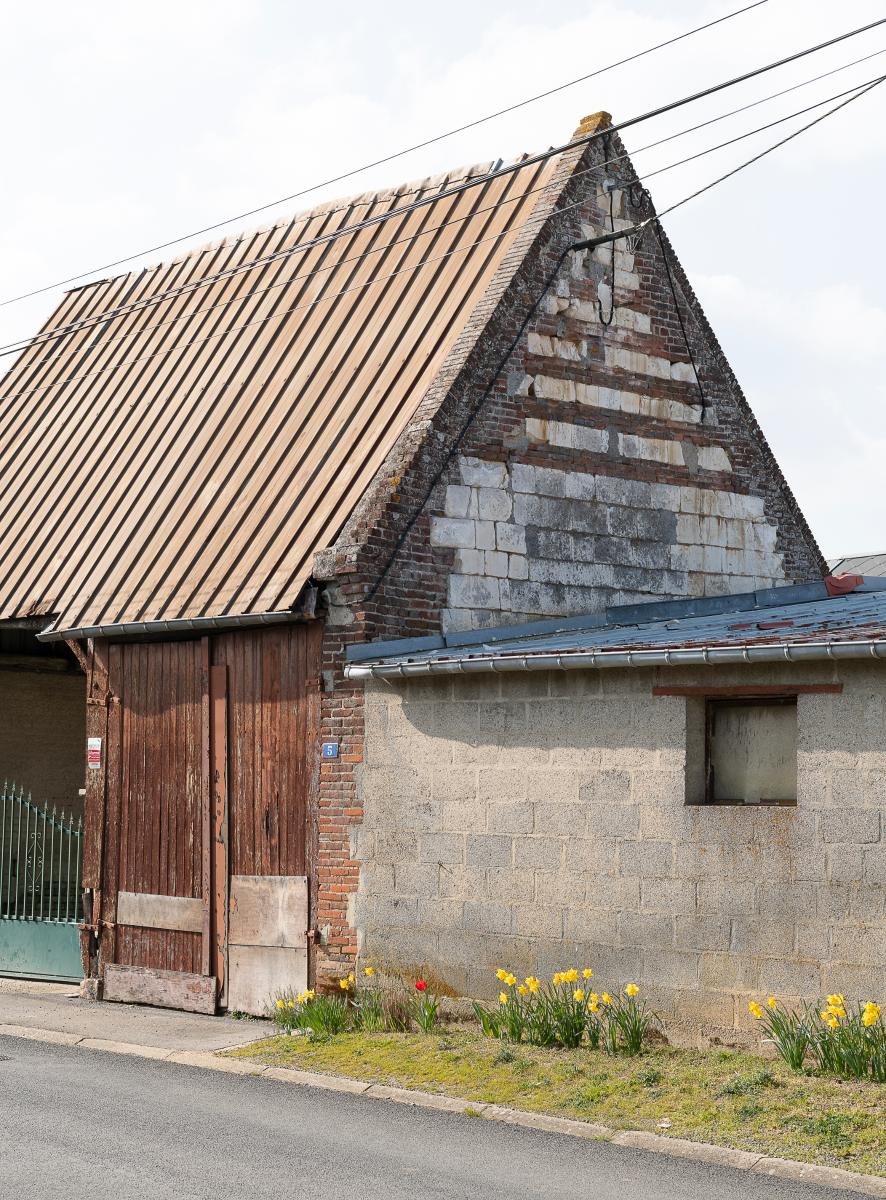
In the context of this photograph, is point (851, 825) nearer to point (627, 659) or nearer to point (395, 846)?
point (627, 659)

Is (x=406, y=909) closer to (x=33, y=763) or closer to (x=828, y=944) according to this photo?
(x=828, y=944)

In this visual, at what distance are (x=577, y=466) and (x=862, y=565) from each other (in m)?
15.5

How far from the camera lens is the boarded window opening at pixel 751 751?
1091cm

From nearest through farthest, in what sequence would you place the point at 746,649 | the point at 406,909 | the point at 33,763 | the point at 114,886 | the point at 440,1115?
the point at 440,1115 < the point at 746,649 < the point at 406,909 < the point at 114,886 < the point at 33,763

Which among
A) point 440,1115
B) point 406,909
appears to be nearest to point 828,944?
point 440,1115

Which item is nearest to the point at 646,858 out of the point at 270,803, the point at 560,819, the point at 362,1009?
the point at 560,819

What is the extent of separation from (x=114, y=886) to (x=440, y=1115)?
6.20 m

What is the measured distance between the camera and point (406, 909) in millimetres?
12781

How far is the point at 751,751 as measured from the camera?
1111 cm

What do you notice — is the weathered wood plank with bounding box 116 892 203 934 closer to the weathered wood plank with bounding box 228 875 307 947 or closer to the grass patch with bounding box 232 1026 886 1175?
the weathered wood plank with bounding box 228 875 307 947

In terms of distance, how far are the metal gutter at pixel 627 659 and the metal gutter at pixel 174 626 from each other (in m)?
0.91

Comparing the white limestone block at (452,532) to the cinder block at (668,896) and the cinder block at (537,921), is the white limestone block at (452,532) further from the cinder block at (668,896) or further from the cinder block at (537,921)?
the cinder block at (668,896)

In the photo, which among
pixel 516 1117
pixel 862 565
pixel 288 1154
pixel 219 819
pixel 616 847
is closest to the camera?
pixel 288 1154

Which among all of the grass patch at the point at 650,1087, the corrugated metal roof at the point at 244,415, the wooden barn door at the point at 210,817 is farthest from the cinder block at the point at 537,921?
the corrugated metal roof at the point at 244,415
